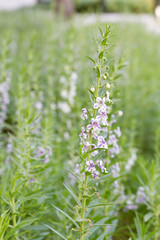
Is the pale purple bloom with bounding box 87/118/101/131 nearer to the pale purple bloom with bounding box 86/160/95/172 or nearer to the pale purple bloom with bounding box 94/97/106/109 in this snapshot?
the pale purple bloom with bounding box 94/97/106/109

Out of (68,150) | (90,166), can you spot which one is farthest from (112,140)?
(68,150)

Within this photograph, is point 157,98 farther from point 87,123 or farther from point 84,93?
point 87,123

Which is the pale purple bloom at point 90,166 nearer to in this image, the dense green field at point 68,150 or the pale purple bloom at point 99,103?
the dense green field at point 68,150

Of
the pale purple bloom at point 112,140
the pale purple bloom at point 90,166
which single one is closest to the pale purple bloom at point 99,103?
the pale purple bloom at point 90,166

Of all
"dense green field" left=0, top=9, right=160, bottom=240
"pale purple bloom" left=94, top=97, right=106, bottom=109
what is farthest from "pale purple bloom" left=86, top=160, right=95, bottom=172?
"pale purple bloom" left=94, top=97, right=106, bottom=109

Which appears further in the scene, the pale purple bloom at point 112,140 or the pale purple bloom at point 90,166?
the pale purple bloom at point 112,140

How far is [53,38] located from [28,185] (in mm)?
4260

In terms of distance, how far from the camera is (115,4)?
92.9 feet

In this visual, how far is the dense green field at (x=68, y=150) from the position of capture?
221cm

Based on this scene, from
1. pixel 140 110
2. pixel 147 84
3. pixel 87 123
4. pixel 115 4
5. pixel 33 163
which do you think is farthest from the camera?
pixel 115 4

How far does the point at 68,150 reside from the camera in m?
4.09

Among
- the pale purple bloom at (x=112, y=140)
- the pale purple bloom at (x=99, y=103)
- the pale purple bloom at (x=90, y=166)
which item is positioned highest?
the pale purple bloom at (x=112, y=140)

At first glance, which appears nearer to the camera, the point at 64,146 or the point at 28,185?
the point at 28,185

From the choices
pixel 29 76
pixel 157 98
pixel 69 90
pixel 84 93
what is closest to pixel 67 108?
pixel 69 90
